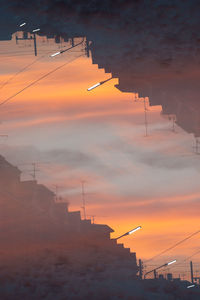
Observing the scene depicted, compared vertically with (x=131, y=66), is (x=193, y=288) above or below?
below

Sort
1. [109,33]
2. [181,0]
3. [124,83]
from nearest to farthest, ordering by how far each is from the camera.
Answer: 1. [181,0]
2. [109,33]
3. [124,83]

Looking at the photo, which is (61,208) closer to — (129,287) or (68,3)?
(129,287)

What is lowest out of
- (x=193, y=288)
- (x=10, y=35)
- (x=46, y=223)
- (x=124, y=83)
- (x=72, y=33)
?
(x=193, y=288)

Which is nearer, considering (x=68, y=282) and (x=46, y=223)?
(x=68, y=282)

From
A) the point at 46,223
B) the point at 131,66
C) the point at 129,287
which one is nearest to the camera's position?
the point at 129,287

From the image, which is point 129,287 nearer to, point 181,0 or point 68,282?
point 68,282

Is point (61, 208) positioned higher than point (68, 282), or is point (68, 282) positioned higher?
point (61, 208)

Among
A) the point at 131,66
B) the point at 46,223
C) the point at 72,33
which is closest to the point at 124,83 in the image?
the point at 131,66

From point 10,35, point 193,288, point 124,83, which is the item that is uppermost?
point 10,35

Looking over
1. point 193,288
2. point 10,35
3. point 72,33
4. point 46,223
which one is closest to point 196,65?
point 72,33

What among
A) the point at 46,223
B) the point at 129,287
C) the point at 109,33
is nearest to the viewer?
the point at 109,33
